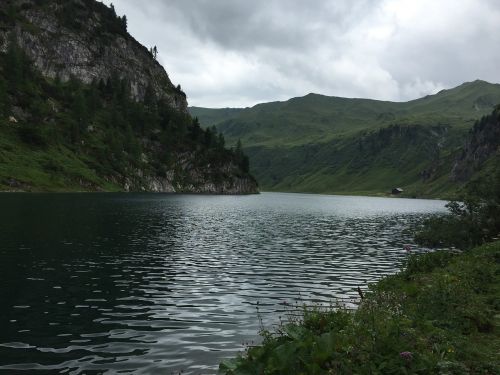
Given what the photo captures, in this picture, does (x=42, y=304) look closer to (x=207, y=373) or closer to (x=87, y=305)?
(x=87, y=305)

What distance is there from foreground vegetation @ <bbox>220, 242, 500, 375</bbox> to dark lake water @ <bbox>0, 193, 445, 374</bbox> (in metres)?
4.84

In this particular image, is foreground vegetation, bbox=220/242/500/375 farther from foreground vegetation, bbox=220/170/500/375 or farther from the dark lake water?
the dark lake water

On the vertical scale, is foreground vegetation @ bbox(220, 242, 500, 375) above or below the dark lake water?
above

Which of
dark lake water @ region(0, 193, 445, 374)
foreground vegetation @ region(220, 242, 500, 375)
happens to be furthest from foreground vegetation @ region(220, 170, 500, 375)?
dark lake water @ region(0, 193, 445, 374)

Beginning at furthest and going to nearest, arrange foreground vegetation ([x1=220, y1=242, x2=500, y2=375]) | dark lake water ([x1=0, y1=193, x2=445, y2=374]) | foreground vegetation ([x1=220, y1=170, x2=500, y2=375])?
dark lake water ([x1=0, y1=193, x2=445, y2=374]), foreground vegetation ([x1=220, y1=170, x2=500, y2=375]), foreground vegetation ([x1=220, y1=242, x2=500, y2=375])

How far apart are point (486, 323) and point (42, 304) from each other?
22.6 meters

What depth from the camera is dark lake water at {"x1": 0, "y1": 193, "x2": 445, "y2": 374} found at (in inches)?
715

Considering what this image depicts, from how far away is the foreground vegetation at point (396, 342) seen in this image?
11.9m

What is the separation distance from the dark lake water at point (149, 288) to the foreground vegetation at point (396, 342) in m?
4.84

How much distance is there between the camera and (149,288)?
30.5 m

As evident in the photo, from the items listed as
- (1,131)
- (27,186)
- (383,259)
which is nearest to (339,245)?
(383,259)

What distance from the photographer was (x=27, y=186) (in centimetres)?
15000

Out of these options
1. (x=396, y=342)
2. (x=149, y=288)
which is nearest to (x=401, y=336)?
(x=396, y=342)

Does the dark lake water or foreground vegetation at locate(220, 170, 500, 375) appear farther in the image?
the dark lake water
